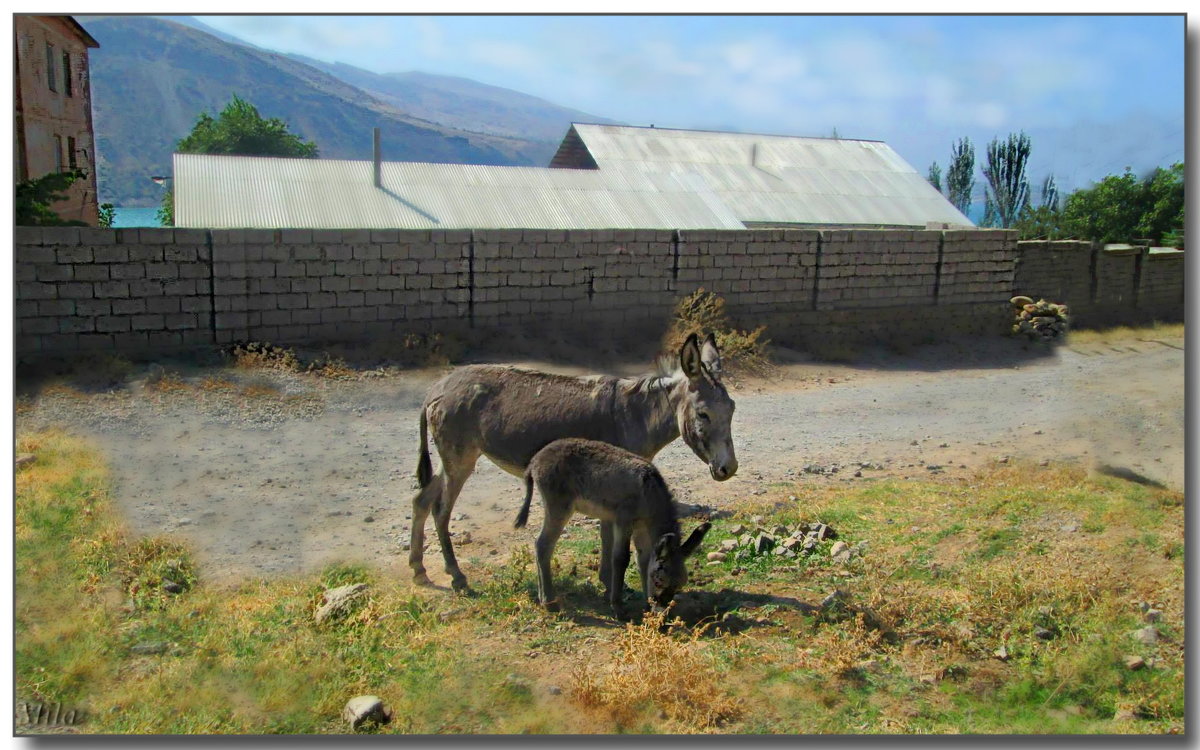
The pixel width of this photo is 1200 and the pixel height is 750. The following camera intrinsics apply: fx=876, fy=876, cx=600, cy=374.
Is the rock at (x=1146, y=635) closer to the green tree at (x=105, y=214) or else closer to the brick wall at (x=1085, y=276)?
the brick wall at (x=1085, y=276)

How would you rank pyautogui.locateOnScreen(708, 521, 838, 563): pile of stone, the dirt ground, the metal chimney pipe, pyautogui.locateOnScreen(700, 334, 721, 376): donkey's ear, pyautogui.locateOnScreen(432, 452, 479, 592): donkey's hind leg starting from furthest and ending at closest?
the metal chimney pipe
the dirt ground
pyautogui.locateOnScreen(708, 521, 838, 563): pile of stone
pyautogui.locateOnScreen(432, 452, 479, 592): donkey's hind leg
pyautogui.locateOnScreen(700, 334, 721, 376): donkey's ear

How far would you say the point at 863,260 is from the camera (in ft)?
55.9

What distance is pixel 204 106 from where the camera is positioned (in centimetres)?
8800

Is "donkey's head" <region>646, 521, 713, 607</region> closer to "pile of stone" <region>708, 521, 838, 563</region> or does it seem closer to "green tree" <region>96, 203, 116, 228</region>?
"pile of stone" <region>708, 521, 838, 563</region>

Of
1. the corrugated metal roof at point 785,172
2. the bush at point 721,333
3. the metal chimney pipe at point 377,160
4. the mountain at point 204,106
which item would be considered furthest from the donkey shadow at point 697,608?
the mountain at point 204,106

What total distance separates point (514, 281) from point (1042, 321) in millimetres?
11357

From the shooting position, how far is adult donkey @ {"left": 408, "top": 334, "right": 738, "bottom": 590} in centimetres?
607

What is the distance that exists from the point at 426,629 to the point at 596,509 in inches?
52.5

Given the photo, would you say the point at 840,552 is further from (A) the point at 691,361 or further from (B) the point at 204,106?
(B) the point at 204,106

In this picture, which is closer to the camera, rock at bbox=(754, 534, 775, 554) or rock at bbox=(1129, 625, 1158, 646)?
rock at bbox=(1129, 625, 1158, 646)

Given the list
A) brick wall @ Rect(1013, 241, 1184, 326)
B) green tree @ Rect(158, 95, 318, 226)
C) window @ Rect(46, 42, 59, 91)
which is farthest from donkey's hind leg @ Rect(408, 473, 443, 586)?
green tree @ Rect(158, 95, 318, 226)

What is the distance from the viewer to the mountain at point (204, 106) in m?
73.6

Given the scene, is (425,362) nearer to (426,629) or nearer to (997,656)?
(426,629)

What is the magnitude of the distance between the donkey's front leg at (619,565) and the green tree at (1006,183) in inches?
824
